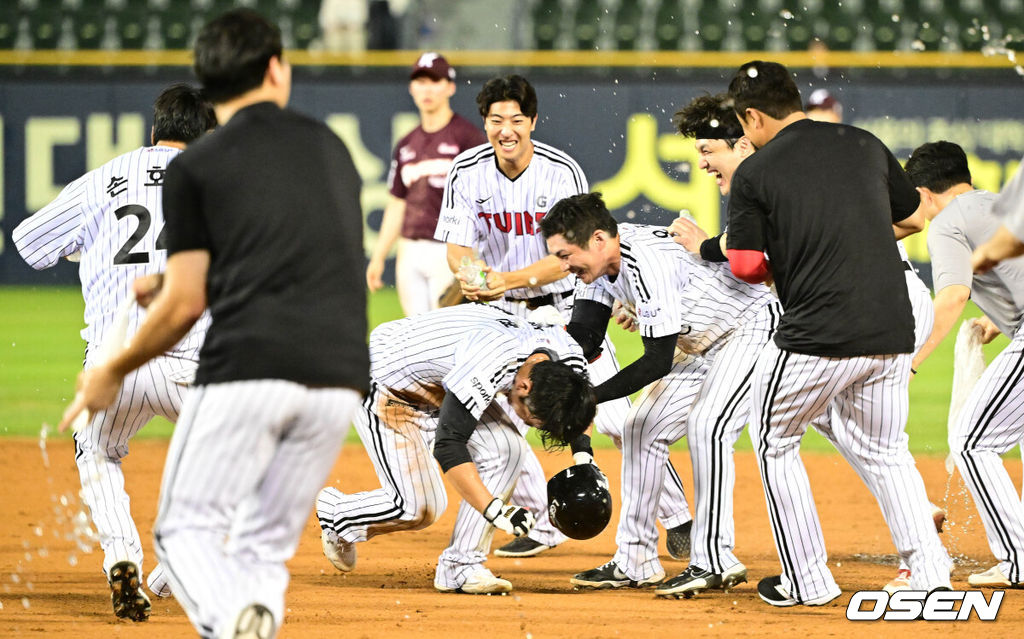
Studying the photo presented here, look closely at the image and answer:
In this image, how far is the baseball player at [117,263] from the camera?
5141 mm

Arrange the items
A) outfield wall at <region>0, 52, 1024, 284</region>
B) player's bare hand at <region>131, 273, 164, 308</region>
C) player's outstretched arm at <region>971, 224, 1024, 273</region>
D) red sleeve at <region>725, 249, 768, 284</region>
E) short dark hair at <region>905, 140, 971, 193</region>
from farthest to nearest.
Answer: outfield wall at <region>0, 52, 1024, 284</region>
short dark hair at <region>905, 140, 971, 193</region>
red sleeve at <region>725, 249, 768, 284</region>
player's outstretched arm at <region>971, 224, 1024, 273</region>
player's bare hand at <region>131, 273, 164, 308</region>

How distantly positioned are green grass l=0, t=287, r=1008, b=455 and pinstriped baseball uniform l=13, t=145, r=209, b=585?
5023 mm

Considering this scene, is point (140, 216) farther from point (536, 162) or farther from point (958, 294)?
point (958, 294)

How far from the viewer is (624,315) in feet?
20.0

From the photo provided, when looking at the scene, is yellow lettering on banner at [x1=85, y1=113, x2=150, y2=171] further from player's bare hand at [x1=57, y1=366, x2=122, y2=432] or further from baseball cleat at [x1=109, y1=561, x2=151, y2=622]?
player's bare hand at [x1=57, y1=366, x2=122, y2=432]

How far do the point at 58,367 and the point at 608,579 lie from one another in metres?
8.33

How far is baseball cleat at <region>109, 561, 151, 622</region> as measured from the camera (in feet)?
16.2

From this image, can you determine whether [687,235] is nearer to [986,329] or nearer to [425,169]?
[986,329]

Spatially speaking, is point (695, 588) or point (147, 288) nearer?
point (147, 288)

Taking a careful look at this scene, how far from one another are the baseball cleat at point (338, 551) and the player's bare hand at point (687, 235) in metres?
2.03

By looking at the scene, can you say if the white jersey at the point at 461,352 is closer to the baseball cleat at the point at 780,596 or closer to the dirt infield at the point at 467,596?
the dirt infield at the point at 467,596

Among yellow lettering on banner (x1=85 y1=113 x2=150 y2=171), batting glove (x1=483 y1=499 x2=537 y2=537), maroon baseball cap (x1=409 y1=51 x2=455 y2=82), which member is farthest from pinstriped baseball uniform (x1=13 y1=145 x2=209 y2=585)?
yellow lettering on banner (x1=85 y1=113 x2=150 y2=171)

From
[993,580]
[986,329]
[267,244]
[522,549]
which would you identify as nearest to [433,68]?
[522,549]

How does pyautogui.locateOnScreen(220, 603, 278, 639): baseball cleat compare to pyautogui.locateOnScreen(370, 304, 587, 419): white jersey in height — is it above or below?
below
